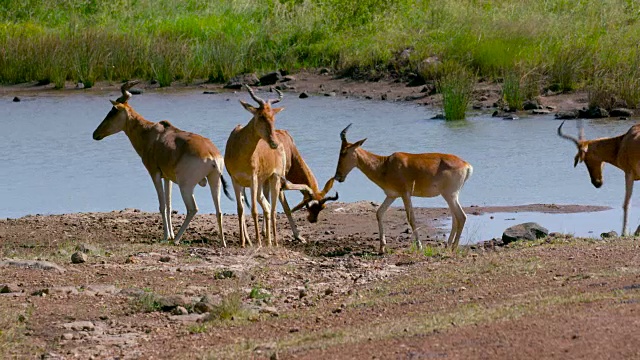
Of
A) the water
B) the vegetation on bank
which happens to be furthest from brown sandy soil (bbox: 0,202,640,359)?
the vegetation on bank

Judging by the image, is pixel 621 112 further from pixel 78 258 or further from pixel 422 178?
pixel 78 258

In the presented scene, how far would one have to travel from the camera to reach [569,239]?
1313 centimetres

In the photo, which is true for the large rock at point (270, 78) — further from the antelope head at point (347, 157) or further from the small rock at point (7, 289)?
the small rock at point (7, 289)

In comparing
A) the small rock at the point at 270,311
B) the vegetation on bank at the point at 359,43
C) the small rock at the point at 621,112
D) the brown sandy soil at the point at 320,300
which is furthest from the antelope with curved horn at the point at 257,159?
the vegetation on bank at the point at 359,43

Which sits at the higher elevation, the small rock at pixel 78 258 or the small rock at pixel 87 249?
the small rock at pixel 78 258

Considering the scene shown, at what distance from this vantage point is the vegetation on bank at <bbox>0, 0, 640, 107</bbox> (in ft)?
90.4

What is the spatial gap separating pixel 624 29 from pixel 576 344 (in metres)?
24.0

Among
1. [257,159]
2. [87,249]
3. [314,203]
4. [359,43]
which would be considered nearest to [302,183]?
[314,203]

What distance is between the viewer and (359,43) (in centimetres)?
3155

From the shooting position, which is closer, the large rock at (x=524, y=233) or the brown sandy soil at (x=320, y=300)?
the brown sandy soil at (x=320, y=300)

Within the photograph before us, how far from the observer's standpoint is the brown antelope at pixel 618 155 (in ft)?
48.8

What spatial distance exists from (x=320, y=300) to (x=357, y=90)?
62.5 feet

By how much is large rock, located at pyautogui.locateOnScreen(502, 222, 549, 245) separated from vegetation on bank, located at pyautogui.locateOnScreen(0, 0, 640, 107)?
11556 mm

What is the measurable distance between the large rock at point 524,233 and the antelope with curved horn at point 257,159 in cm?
282
